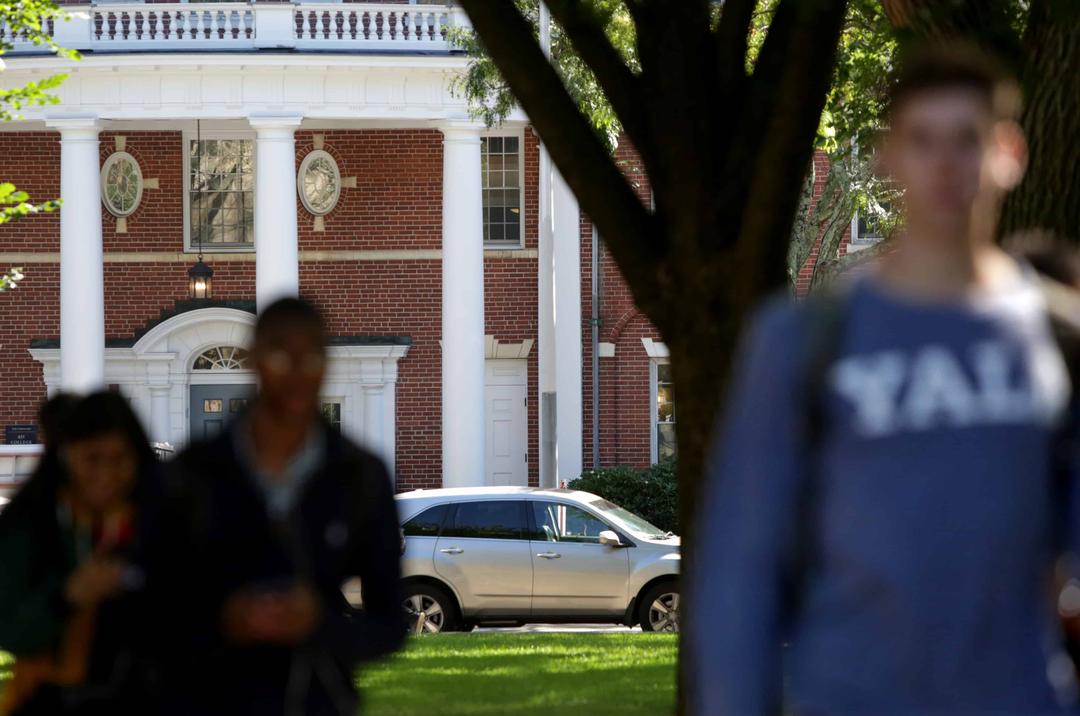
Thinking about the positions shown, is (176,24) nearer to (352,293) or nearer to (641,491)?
(352,293)

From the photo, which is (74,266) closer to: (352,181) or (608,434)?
(352,181)

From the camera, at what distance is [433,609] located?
17.5 meters

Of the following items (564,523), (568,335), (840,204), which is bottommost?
(564,523)

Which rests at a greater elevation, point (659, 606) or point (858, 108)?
point (858, 108)

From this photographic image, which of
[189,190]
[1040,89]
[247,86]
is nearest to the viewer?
[1040,89]

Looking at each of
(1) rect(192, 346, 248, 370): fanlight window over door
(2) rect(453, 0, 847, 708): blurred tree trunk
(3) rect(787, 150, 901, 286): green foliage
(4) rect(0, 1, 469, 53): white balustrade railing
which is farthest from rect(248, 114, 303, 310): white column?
(2) rect(453, 0, 847, 708): blurred tree trunk

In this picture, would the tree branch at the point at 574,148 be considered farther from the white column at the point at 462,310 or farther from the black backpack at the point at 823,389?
the white column at the point at 462,310

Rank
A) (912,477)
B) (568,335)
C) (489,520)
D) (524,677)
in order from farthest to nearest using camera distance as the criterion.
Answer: (568,335)
(489,520)
(524,677)
(912,477)

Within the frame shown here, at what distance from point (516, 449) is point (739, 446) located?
2702 cm

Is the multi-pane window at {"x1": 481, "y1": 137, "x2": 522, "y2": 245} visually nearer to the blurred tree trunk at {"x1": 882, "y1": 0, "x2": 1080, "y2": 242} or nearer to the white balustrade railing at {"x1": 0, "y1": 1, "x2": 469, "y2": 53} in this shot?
the white balustrade railing at {"x1": 0, "y1": 1, "x2": 469, "y2": 53}

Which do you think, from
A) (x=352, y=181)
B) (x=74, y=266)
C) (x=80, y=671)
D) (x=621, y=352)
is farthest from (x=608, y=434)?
(x=80, y=671)

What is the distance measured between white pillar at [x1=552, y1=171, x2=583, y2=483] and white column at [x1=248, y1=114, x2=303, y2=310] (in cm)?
408

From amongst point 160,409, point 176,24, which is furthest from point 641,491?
point 176,24

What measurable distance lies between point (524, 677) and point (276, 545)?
7.95m
